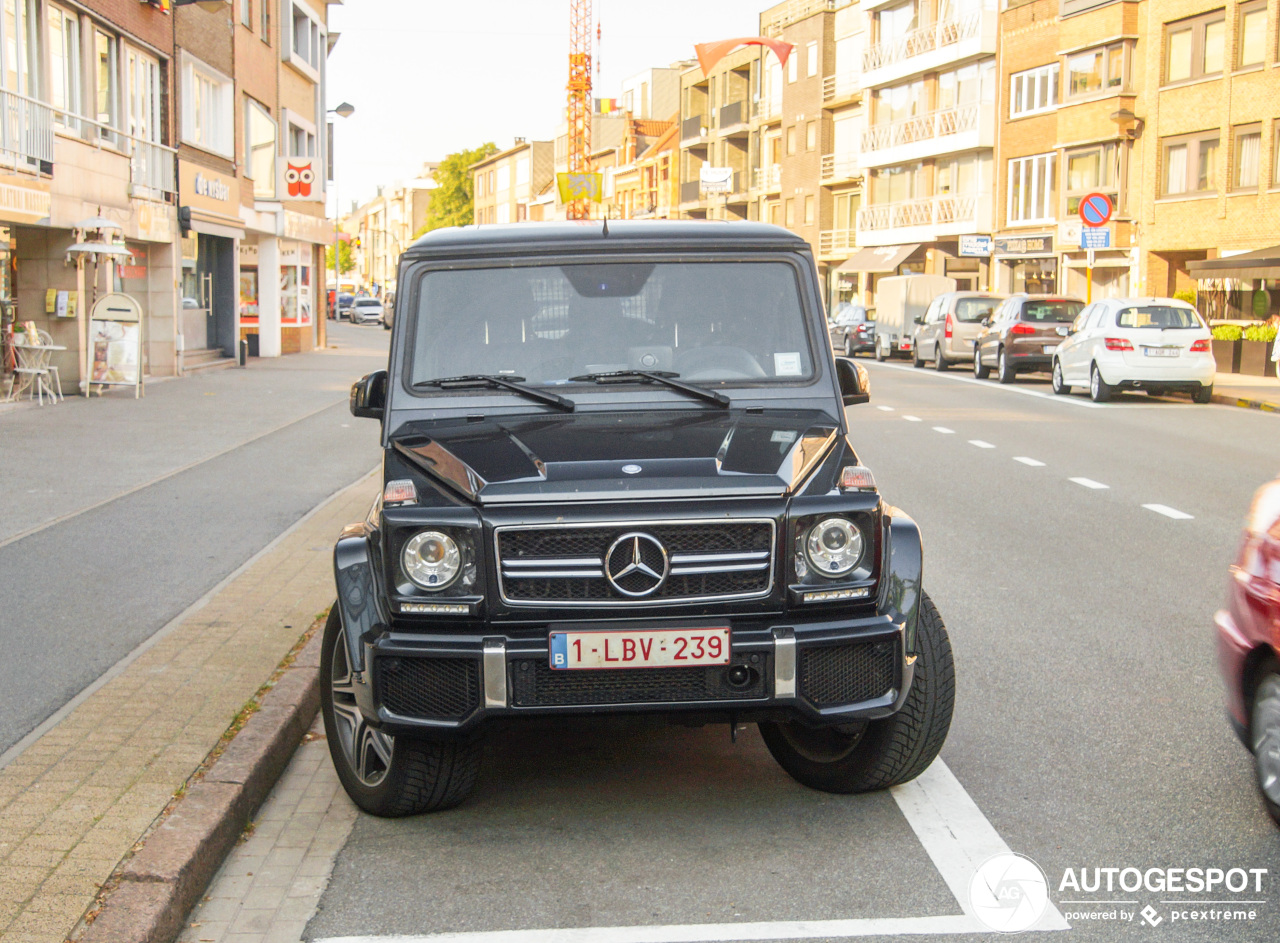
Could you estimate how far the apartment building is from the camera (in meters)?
124

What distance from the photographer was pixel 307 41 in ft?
149

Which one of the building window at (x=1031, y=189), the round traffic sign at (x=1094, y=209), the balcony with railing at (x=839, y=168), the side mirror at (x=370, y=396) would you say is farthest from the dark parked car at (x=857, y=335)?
the side mirror at (x=370, y=396)

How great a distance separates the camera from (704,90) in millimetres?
89938

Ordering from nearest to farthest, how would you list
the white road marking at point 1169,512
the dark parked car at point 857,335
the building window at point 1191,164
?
the white road marking at point 1169,512 → the building window at point 1191,164 → the dark parked car at point 857,335

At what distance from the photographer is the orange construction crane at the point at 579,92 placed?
372 feet

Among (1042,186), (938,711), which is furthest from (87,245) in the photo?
(1042,186)

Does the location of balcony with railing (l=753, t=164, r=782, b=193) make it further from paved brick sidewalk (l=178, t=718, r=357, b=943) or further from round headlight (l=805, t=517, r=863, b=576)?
round headlight (l=805, t=517, r=863, b=576)

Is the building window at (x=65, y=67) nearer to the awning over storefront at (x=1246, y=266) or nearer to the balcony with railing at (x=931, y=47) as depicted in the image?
the awning over storefront at (x=1246, y=266)

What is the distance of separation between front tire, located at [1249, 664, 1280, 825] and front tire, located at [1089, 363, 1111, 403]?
2088cm

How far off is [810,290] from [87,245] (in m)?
19.5

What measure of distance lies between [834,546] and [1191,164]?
4069 centimetres

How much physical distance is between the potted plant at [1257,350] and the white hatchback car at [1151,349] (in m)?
7.54

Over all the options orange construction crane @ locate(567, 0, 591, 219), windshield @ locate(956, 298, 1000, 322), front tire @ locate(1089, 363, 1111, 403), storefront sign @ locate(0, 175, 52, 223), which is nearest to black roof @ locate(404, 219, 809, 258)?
storefront sign @ locate(0, 175, 52, 223)

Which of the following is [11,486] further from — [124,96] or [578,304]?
[124,96]
